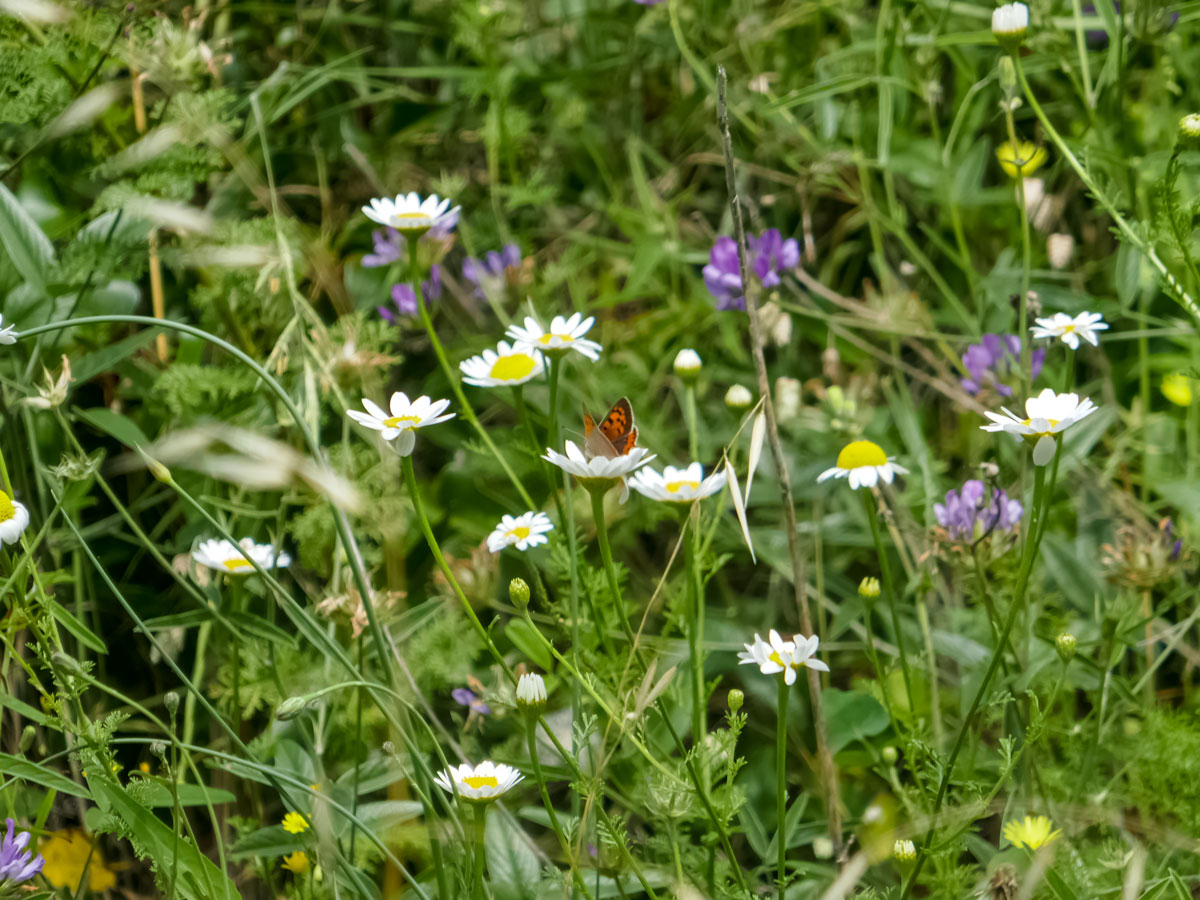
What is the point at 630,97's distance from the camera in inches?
66.6

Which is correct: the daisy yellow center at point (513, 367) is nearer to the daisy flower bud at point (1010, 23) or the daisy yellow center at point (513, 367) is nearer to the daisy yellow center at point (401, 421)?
the daisy yellow center at point (401, 421)

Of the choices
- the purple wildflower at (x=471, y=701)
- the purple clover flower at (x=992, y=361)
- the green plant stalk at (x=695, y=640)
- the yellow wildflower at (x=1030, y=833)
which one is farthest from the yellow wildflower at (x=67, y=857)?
the purple clover flower at (x=992, y=361)

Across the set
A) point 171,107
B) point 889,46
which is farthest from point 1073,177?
point 171,107

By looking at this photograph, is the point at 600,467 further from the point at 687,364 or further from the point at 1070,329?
the point at 1070,329

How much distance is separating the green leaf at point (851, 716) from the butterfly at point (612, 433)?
0.40 meters

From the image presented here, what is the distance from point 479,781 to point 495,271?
2.75 feet

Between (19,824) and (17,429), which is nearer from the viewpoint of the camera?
(19,824)

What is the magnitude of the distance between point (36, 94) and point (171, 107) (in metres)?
0.19

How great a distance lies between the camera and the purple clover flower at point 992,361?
125 centimetres

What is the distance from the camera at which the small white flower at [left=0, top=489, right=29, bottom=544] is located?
786 mm

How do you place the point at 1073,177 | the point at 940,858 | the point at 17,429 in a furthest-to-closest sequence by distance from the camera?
1. the point at 1073,177
2. the point at 17,429
3. the point at 940,858

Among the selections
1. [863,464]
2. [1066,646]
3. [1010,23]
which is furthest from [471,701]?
[1010,23]

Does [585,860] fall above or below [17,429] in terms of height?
below

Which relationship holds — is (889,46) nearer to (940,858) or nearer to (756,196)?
(756,196)
